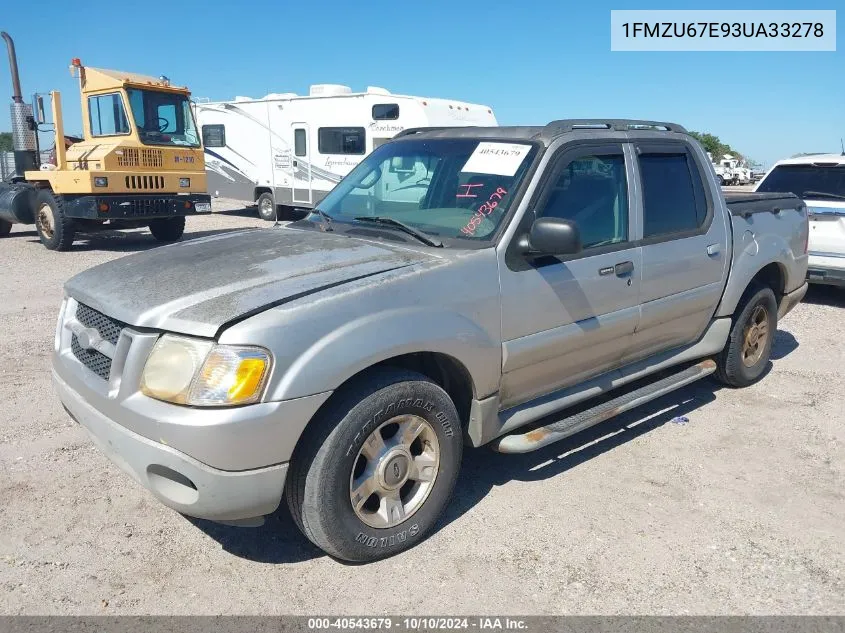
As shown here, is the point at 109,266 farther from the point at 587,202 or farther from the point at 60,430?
the point at 587,202

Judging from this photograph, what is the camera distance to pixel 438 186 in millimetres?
4012

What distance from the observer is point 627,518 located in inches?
141

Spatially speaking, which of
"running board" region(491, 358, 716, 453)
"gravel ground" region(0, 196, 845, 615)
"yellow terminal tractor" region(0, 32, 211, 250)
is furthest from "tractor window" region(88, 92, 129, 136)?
"running board" region(491, 358, 716, 453)

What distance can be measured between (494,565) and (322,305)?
143 cm

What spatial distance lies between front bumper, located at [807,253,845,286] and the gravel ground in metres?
3.71

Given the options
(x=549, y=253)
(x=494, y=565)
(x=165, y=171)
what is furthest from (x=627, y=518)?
(x=165, y=171)

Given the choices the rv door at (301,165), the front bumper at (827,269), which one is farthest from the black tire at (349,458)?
the rv door at (301,165)

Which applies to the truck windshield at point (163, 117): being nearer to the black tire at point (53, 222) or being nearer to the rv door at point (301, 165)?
the black tire at point (53, 222)

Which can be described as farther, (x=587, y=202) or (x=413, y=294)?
(x=587, y=202)

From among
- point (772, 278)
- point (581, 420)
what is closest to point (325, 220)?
point (581, 420)

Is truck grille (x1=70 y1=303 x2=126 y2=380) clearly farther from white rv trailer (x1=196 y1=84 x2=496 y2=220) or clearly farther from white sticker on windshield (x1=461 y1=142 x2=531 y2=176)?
white rv trailer (x1=196 y1=84 x2=496 y2=220)

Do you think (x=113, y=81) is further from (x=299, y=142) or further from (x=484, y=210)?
(x=484, y=210)

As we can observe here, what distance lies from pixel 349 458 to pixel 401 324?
2.00ft

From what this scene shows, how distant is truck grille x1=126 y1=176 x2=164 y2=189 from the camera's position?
481 inches
